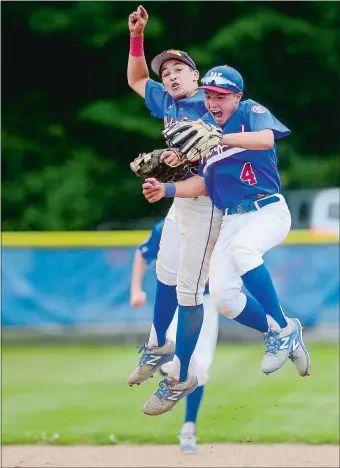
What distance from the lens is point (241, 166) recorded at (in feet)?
15.9

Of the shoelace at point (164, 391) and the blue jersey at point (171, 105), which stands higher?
the blue jersey at point (171, 105)

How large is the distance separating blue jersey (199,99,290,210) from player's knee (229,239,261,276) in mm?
199

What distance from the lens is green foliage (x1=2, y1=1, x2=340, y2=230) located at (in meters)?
21.6

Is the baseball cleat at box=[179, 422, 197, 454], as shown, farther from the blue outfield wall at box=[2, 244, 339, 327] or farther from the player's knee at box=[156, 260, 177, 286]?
the player's knee at box=[156, 260, 177, 286]

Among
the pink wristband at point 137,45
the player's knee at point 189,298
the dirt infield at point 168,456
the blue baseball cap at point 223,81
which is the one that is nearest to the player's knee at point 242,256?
the player's knee at point 189,298

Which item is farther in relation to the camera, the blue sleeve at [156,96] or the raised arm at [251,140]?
the blue sleeve at [156,96]

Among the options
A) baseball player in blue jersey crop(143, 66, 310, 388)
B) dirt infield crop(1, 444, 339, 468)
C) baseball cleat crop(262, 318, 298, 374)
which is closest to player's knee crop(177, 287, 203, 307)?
baseball player in blue jersey crop(143, 66, 310, 388)

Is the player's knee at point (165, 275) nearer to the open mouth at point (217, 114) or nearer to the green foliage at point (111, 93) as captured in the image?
the open mouth at point (217, 114)

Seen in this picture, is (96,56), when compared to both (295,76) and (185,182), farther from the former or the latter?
(185,182)

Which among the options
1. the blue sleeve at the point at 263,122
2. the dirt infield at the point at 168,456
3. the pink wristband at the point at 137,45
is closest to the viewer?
the blue sleeve at the point at 263,122

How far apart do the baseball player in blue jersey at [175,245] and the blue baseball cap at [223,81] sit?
21 cm

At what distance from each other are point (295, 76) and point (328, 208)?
381 centimetres

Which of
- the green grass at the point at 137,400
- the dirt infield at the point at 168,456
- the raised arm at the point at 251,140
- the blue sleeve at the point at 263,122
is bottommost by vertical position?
the green grass at the point at 137,400

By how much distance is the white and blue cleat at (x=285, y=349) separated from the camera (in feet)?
16.1
